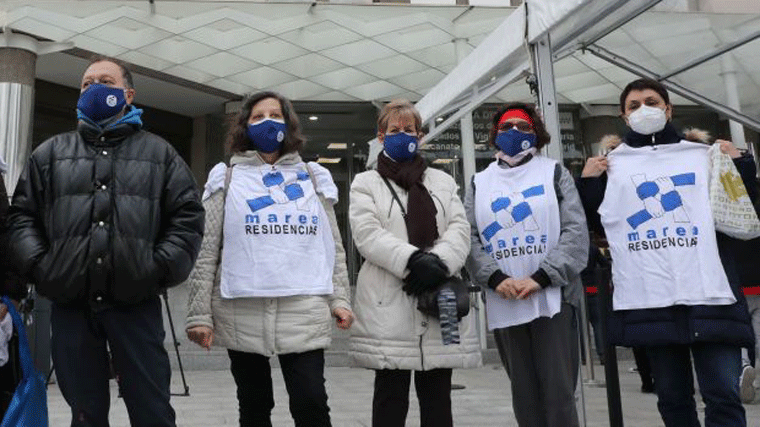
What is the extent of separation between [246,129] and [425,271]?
1109 mm

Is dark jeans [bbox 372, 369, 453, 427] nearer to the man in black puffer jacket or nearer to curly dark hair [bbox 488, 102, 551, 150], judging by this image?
the man in black puffer jacket

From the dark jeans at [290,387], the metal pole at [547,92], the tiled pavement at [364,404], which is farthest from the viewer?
the tiled pavement at [364,404]

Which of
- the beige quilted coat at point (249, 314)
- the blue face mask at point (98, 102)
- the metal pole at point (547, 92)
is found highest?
the metal pole at point (547, 92)

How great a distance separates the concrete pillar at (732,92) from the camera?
5047 millimetres

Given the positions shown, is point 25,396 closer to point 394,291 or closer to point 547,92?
point 394,291

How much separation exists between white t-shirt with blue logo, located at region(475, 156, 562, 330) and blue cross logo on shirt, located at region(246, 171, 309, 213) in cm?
94

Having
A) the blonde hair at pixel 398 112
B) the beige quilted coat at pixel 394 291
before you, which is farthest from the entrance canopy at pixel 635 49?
the beige quilted coat at pixel 394 291

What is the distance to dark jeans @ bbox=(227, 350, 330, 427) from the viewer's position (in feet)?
9.07

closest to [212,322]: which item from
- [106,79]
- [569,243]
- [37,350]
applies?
[106,79]

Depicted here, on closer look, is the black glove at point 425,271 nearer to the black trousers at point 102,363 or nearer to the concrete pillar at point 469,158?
the black trousers at point 102,363

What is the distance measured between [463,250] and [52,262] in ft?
5.69

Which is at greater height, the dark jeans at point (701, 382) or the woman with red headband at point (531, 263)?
the woman with red headband at point (531, 263)

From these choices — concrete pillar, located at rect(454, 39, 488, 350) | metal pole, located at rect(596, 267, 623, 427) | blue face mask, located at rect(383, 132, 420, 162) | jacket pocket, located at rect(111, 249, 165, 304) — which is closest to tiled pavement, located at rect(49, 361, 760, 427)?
concrete pillar, located at rect(454, 39, 488, 350)

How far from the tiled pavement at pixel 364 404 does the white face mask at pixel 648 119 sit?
2.56m
